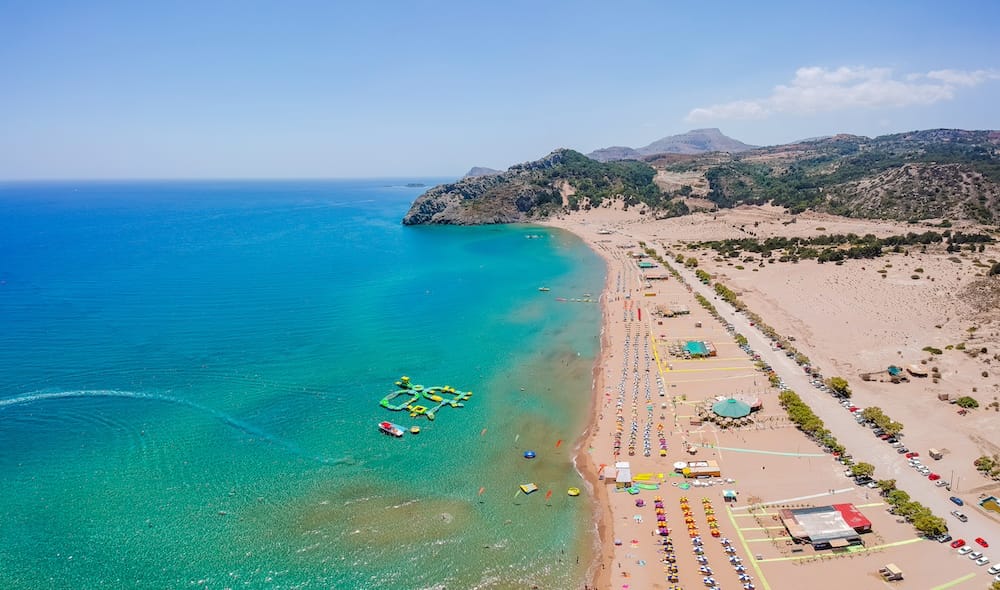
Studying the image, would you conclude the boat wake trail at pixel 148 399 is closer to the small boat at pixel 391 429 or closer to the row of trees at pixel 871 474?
the small boat at pixel 391 429

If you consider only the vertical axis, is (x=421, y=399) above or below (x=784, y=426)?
below

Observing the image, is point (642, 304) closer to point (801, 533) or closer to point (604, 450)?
point (604, 450)

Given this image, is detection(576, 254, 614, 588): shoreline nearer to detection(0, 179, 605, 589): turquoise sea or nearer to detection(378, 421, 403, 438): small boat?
detection(0, 179, 605, 589): turquoise sea

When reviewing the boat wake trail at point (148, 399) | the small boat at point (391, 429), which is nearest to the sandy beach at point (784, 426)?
the small boat at point (391, 429)

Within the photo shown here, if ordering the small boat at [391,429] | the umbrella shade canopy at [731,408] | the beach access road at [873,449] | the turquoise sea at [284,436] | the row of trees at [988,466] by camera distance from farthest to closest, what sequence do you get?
1. the small boat at [391,429]
2. the umbrella shade canopy at [731,408]
3. the row of trees at [988,466]
4. the turquoise sea at [284,436]
5. the beach access road at [873,449]

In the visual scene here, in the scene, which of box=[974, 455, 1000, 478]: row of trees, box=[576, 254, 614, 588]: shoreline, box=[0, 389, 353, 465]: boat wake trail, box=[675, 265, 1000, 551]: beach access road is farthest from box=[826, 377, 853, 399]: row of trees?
box=[0, 389, 353, 465]: boat wake trail

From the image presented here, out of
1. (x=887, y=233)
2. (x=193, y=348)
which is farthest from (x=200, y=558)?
(x=887, y=233)

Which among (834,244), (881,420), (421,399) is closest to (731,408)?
(881,420)

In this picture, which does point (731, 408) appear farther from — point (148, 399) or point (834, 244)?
point (834, 244)
